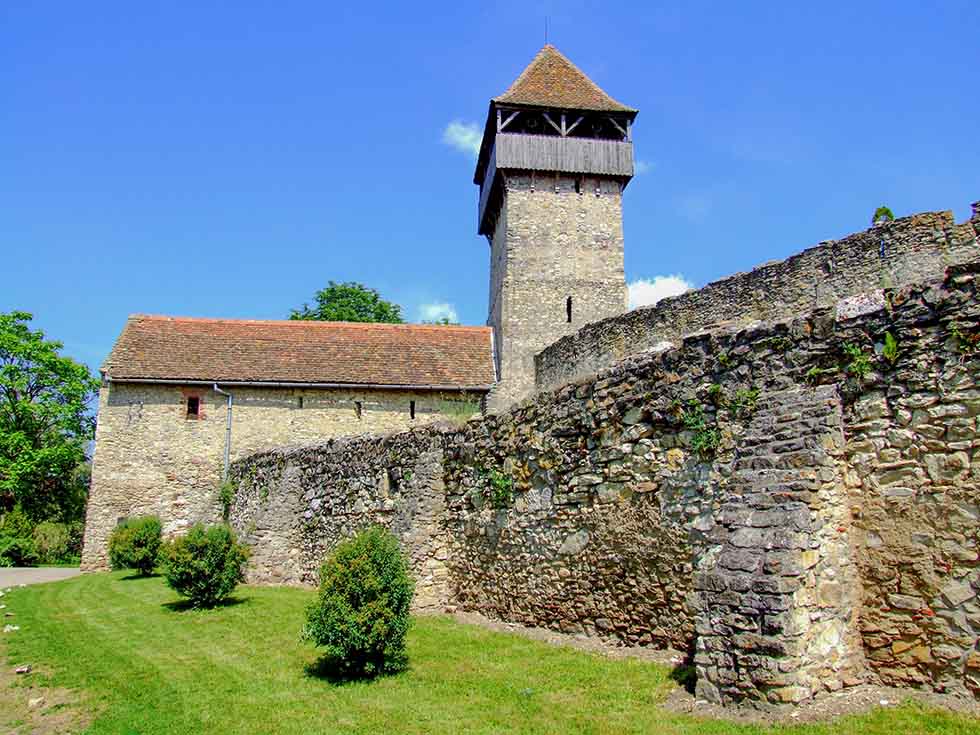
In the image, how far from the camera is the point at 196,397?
23844 mm

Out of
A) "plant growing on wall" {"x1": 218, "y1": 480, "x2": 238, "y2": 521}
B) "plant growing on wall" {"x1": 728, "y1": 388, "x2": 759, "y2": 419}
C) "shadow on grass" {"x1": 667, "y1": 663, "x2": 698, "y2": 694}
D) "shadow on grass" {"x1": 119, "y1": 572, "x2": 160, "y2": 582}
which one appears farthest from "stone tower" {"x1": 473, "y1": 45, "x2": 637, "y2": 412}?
"shadow on grass" {"x1": 667, "y1": 663, "x2": 698, "y2": 694}

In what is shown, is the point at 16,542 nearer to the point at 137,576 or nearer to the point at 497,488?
the point at 137,576

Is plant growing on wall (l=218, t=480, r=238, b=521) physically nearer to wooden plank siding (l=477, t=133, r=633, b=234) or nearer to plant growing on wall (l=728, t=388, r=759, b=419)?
plant growing on wall (l=728, t=388, r=759, b=419)

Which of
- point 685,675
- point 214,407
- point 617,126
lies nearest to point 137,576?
point 214,407

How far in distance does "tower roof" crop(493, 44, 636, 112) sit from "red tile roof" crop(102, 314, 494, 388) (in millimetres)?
9710

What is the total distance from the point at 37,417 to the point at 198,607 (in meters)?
24.8

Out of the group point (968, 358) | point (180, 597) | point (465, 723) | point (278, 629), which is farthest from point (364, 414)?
point (968, 358)

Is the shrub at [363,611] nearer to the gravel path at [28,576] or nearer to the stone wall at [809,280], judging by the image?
the stone wall at [809,280]

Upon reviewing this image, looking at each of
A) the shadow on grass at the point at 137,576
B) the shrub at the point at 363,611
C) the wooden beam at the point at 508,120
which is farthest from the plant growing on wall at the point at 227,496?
the wooden beam at the point at 508,120

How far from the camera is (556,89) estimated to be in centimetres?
2981

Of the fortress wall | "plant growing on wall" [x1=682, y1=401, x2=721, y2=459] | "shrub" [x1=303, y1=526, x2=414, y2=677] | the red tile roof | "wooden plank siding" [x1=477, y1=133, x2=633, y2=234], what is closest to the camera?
the fortress wall

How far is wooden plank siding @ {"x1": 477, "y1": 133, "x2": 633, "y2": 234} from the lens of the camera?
28.2 m

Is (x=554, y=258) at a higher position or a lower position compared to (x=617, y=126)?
lower

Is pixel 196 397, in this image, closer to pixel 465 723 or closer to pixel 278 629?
pixel 278 629
